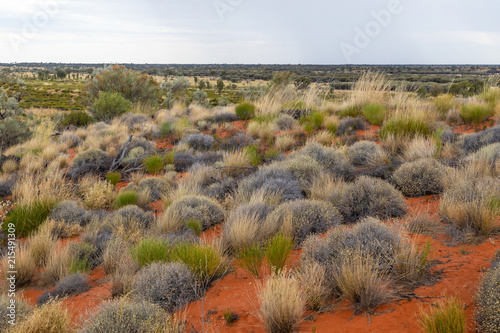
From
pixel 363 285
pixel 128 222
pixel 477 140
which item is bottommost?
pixel 128 222

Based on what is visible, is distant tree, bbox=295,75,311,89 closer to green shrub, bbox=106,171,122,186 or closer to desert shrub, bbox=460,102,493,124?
desert shrub, bbox=460,102,493,124

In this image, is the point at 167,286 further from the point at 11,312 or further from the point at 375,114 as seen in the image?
the point at 375,114

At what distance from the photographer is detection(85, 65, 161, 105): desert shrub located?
56.2 ft

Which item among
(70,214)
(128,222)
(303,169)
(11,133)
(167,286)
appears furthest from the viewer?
(11,133)

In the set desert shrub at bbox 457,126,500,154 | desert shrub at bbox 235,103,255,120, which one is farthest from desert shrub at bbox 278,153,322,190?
desert shrub at bbox 235,103,255,120

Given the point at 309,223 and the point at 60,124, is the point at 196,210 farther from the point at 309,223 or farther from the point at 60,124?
the point at 60,124

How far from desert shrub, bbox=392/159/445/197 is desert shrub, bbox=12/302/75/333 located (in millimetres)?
4968

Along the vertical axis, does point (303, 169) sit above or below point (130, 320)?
above

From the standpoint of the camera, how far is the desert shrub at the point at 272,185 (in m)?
5.56

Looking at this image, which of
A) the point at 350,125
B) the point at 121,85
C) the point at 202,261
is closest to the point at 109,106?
the point at 121,85

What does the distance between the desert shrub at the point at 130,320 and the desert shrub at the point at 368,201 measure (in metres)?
2.98

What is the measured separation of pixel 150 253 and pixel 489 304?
3.14m

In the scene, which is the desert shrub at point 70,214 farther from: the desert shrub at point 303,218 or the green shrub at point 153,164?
the desert shrub at point 303,218

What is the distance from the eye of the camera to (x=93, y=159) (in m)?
8.98
